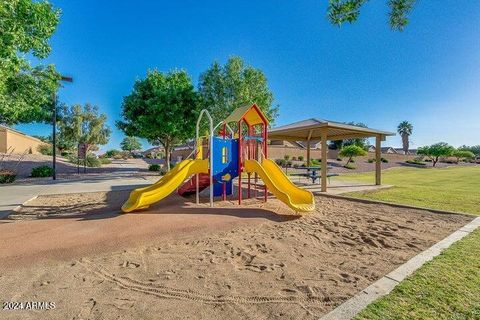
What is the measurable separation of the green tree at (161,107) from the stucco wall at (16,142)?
16.3 meters

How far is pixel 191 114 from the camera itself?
1980 cm

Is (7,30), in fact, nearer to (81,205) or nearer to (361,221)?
(81,205)

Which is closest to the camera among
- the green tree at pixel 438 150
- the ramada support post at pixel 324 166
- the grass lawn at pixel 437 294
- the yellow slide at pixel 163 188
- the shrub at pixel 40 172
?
the grass lawn at pixel 437 294

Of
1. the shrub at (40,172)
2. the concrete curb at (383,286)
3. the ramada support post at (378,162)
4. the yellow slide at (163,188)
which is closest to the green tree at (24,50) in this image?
the yellow slide at (163,188)

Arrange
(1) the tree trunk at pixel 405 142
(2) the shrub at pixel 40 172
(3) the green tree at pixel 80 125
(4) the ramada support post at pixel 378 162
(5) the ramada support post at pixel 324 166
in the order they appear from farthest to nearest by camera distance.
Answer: (1) the tree trunk at pixel 405 142, (3) the green tree at pixel 80 125, (2) the shrub at pixel 40 172, (4) the ramada support post at pixel 378 162, (5) the ramada support post at pixel 324 166

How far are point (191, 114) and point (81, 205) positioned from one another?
1277 cm

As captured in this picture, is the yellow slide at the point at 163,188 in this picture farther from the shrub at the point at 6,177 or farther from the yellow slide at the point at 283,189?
the shrub at the point at 6,177

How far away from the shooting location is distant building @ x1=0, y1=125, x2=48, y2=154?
97.6 feet

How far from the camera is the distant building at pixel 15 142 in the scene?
29.7 metres

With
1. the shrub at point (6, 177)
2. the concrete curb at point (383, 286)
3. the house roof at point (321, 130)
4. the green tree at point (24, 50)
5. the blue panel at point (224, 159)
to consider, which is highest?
the green tree at point (24, 50)

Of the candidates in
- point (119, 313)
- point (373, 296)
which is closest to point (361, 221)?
point (373, 296)

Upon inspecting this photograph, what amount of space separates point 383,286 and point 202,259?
258cm

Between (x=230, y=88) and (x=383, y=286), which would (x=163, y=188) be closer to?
(x=383, y=286)

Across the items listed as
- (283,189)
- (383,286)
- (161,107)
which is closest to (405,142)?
(161,107)
